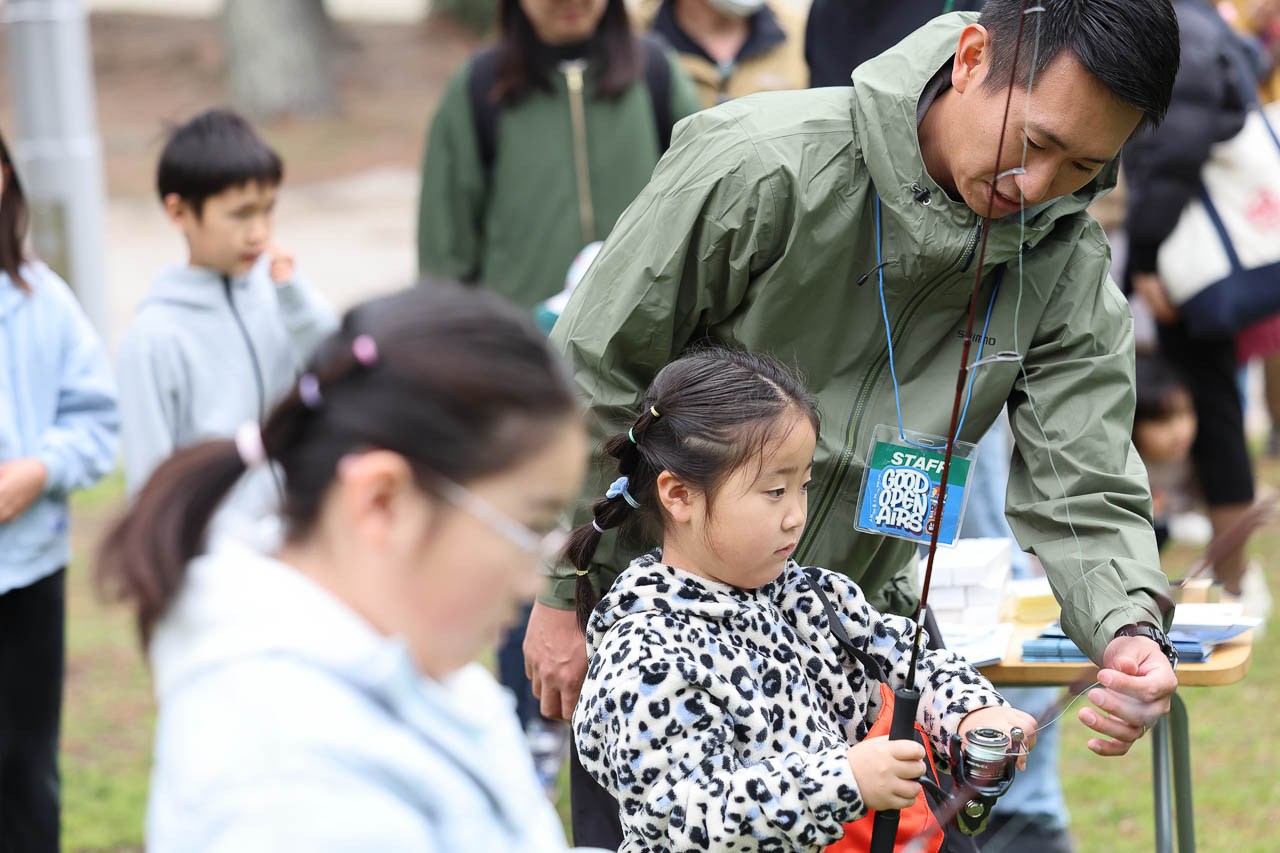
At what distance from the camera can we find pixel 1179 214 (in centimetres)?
448

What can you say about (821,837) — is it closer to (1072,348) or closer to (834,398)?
(834,398)

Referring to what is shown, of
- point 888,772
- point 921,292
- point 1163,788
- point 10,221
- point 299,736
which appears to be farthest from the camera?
point 10,221

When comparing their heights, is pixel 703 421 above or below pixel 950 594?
above

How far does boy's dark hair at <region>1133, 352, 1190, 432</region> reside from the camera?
15.5 ft

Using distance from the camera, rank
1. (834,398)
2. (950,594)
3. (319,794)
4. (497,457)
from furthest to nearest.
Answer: (950,594) → (834,398) → (497,457) → (319,794)

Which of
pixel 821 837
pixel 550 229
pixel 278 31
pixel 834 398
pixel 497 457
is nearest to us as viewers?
pixel 497 457

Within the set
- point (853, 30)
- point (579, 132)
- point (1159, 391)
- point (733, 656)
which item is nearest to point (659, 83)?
point (579, 132)

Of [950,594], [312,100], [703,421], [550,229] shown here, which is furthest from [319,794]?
[312,100]

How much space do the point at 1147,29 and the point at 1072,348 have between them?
1.70 ft

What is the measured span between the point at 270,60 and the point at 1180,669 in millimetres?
17237

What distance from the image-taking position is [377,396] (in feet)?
4.25

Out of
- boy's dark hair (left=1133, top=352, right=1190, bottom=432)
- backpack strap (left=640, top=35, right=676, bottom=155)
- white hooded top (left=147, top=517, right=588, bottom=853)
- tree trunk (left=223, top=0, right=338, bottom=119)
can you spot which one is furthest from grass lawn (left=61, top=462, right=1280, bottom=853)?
tree trunk (left=223, top=0, right=338, bottom=119)

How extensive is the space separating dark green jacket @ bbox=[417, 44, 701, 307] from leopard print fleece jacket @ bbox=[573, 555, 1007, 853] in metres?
2.34

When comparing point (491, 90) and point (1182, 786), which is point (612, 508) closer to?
point (1182, 786)
